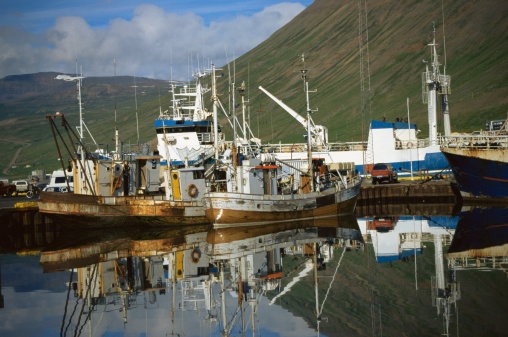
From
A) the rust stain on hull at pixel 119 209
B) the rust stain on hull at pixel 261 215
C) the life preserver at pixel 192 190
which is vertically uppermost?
the life preserver at pixel 192 190

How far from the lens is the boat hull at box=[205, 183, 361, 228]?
3303 centimetres

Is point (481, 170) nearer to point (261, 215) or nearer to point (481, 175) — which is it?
point (481, 175)

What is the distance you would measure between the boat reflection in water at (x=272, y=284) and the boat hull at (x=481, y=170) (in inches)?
331

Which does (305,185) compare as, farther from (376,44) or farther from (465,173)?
(376,44)

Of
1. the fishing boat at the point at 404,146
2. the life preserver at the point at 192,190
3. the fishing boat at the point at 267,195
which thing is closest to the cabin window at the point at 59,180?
the fishing boat at the point at 404,146

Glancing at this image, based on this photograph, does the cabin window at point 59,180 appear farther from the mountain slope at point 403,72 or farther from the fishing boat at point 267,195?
the mountain slope at point 403,72

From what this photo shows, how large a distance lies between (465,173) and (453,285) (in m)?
23.0

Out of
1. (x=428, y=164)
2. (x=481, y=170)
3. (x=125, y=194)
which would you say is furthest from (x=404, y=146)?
(x=125, y=194)

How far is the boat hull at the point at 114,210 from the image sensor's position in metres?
33.8

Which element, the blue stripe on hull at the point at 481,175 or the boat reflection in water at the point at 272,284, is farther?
the blue stripe on hull at the point at 481,175

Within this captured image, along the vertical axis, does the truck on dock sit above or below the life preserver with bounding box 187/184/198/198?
above

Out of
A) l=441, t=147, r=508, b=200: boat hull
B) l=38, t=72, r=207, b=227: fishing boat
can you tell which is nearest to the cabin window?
l=38, t=72, r=207, b=227: fishing boat

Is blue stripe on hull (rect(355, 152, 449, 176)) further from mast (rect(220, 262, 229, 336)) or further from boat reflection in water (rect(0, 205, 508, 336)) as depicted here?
mast (rect(220, 262, 229, 336))

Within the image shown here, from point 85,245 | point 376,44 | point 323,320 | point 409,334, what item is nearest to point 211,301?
point 323,320
